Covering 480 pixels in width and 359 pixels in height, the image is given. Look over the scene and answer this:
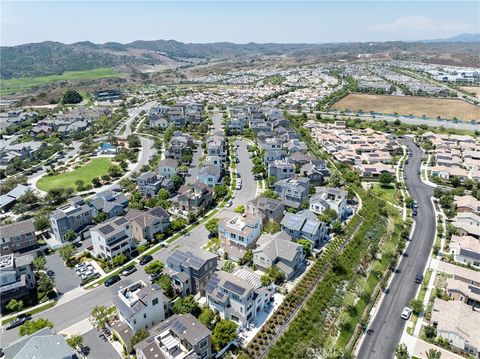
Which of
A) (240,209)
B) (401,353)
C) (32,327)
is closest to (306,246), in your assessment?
(240,209)

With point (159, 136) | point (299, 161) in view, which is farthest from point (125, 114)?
point (299, 161)

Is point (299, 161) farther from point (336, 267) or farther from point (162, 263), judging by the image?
point (162, 263)

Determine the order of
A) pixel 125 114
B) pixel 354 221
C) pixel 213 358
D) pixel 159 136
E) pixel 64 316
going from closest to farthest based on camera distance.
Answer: pixel 213 358
pixel 64 316
pixel 354 221
pixel 159 136
pixel 125 114

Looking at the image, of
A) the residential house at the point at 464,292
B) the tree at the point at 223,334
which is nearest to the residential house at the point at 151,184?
the tree at the point at 223,334

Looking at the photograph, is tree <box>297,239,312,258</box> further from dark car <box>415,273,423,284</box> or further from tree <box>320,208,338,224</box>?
dark car <box>415,273,423,284</box>

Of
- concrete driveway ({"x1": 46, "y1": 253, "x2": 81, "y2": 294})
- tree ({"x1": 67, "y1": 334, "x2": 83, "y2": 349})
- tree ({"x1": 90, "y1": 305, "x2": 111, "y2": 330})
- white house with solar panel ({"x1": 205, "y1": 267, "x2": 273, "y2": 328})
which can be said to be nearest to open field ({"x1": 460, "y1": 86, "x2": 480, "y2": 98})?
white house with solar panel ({"x1": 205, "y1": 267, "x2": 273, "y2": 328})

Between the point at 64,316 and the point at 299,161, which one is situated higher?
the point at 299,161

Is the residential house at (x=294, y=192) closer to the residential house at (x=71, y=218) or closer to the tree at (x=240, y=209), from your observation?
the tree at (x=240, y=209)
